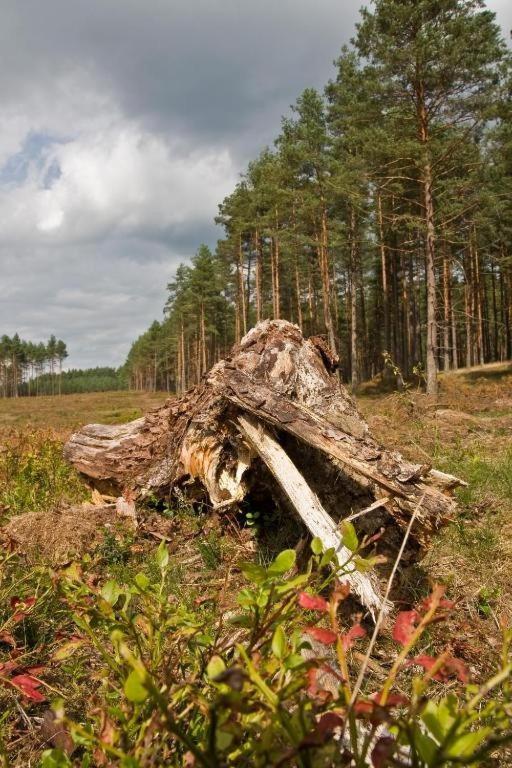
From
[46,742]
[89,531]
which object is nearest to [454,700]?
[46,742]

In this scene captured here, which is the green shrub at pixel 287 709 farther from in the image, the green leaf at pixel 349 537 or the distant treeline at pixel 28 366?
the distant treeline at pixel 28 366

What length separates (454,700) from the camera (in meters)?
0.69

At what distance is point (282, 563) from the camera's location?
33.4 inches

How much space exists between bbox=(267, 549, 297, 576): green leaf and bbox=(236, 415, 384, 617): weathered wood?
1.45 meters

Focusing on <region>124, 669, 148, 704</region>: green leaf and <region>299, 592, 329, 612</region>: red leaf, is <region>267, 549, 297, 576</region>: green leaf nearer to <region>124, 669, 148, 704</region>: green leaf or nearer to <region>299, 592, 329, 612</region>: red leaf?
<region>299, 592, 329, 612</region>: red leaf

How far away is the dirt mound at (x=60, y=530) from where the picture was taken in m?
3.64

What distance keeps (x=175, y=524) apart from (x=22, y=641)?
206 centimetres

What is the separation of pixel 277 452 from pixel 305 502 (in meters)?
0.50

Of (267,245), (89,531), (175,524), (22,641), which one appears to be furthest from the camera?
(267,245)

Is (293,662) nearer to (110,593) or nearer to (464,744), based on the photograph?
(464,744)

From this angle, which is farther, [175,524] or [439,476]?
[175,524]

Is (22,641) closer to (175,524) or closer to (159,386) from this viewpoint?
(175,524)

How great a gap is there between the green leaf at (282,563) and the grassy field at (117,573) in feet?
0.24

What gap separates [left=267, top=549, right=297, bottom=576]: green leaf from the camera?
840mm
